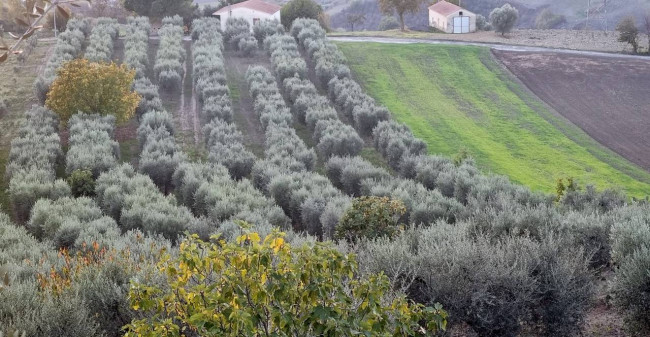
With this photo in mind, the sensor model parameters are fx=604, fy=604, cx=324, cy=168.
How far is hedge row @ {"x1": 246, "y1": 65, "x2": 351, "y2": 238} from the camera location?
62.2 feet

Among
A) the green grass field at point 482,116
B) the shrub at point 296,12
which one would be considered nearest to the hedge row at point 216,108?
the green grass field at point 482,116

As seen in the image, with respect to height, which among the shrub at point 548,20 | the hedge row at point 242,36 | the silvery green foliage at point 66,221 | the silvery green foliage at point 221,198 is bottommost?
the silvery green foliage at point 221,198

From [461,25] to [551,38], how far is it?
10339 millimetres

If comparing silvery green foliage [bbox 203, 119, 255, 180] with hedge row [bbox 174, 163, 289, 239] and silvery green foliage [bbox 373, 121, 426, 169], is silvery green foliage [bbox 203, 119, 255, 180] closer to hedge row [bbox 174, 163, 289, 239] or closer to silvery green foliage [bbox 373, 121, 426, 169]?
hedge row [bbox 174, 163, 289, 239]

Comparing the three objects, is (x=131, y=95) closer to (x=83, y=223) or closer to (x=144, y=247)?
(x=83, y=223)

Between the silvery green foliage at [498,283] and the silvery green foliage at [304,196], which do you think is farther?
the silvery green foliage at [304,196]

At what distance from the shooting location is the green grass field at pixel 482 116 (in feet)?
100

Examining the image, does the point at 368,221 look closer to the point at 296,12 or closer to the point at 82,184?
the point at 82,184

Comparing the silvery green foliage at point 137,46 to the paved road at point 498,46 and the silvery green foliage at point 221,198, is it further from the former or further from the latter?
the paved road at point 498,46

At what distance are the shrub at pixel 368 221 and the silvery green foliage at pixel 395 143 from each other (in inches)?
478

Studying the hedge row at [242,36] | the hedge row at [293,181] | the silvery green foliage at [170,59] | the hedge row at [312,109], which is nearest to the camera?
the hedge row at [293,181]

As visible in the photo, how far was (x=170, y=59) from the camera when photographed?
1625 inches

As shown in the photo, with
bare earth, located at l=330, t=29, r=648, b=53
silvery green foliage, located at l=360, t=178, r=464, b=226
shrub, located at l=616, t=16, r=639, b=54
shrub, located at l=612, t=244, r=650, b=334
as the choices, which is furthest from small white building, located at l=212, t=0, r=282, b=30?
→ shrub, located at l=612, t=244, r=650, b=334

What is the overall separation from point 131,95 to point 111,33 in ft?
75.7
